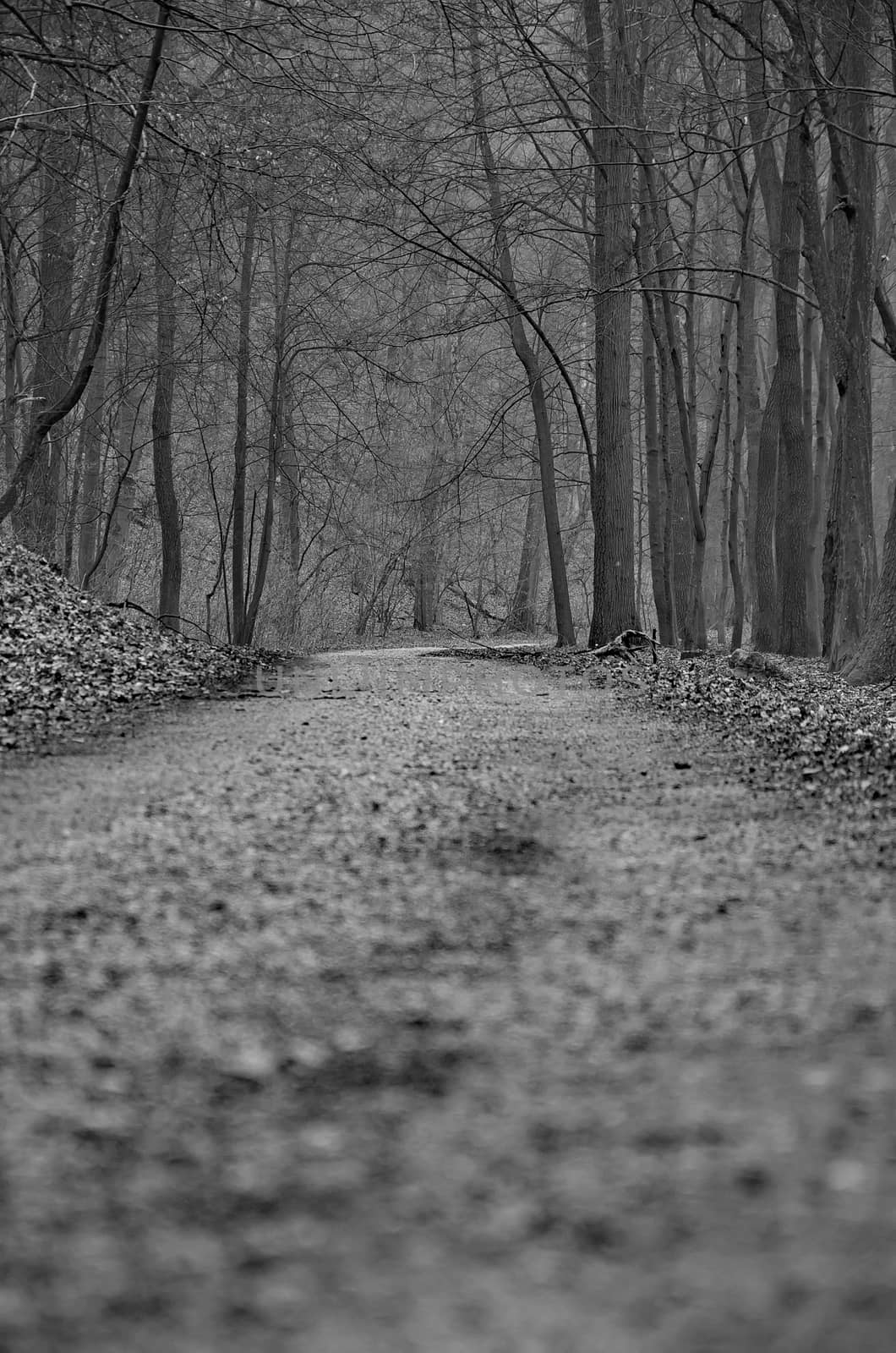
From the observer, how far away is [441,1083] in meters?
1.58

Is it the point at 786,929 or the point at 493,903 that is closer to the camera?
the point at 786,929

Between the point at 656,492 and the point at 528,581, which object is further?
the point at 528,581

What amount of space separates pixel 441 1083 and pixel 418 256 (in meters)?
15.2

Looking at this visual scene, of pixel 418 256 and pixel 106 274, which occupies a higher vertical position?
pixel 418 256

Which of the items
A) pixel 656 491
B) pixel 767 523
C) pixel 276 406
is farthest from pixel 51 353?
pixel 767 523

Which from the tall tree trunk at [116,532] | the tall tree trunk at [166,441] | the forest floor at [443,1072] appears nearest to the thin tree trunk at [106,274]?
the tall tree trunk at [166,441]

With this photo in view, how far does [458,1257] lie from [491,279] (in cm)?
1179

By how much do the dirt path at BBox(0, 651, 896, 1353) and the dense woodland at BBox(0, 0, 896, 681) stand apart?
5173mm

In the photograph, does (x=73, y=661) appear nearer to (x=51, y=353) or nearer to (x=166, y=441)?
(x=51, y=353)

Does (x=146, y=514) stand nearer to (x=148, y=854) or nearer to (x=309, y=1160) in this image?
(x=148, y=854)

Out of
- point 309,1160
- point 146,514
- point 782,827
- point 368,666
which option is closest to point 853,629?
point 368,666

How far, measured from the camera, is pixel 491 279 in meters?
12.0

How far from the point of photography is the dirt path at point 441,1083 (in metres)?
1.10

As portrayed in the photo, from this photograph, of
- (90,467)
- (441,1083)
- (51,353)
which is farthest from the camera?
(90,467)
